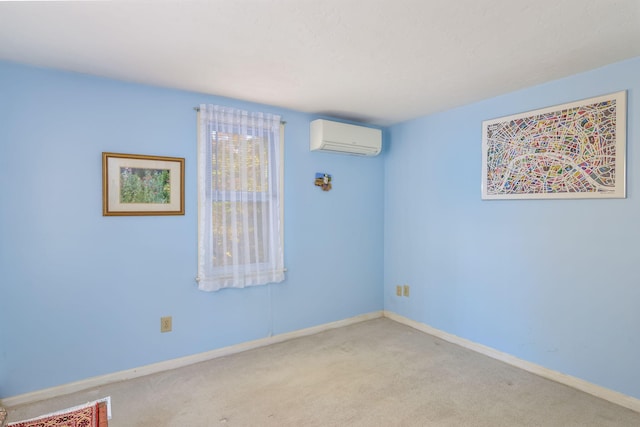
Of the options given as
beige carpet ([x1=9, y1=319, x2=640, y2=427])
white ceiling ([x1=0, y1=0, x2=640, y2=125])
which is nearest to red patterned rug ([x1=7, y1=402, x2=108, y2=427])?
beige carpet ([x1=9, y1=319, x2=640, y2=427])

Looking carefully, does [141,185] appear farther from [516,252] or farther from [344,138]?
[516,252]

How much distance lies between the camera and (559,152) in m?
2.41

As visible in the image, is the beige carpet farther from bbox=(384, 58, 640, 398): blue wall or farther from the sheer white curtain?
the sheer white curtain

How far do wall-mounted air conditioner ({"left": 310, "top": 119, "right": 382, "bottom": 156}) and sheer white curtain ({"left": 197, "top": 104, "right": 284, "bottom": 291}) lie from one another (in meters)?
0.39

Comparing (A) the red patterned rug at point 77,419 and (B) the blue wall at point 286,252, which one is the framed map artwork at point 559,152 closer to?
(B) the blue wall at point 286,252

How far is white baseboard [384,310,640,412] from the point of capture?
211 centimetres

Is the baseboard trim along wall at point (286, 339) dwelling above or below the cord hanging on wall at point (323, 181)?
below

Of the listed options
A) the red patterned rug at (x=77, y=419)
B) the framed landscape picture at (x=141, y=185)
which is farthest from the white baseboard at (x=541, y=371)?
the red patterned rug at (x=77, y=419)

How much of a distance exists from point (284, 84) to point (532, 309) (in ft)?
8.44

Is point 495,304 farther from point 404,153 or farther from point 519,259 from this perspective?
point 404,153

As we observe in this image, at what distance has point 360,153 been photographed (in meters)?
3.51

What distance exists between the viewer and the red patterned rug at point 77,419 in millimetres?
1389

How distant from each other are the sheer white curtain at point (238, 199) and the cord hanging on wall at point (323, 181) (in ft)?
1.52

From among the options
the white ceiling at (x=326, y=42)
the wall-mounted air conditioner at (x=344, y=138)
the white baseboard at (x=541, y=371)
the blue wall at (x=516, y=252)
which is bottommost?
the white baseboard at (x=541, y=371)
